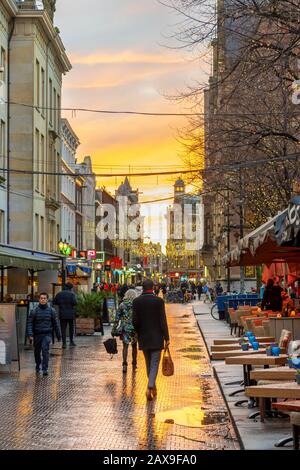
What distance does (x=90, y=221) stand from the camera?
95375mm

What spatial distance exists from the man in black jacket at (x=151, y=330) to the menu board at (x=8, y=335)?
5.19m

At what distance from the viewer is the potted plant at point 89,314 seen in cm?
3275

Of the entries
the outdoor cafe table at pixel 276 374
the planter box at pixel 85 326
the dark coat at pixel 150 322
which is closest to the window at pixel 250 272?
the planter box at pixel 85 326

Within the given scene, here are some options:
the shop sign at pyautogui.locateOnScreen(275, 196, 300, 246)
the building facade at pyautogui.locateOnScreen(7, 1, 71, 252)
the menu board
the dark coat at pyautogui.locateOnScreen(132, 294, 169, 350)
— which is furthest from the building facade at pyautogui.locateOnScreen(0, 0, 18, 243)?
the shop sign at pyautogui.locateOnScreen(275, 196, 300, 246)

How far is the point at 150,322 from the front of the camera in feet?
47.9

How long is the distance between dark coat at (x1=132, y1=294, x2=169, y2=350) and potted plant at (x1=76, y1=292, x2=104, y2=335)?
58.6 feet

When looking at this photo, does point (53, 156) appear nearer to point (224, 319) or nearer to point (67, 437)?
point (224, 319)

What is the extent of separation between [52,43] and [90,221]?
142ft

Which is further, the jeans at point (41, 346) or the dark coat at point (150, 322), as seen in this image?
the jeans at point (41, 346)

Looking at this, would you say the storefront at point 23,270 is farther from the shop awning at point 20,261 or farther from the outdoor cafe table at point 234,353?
the outdoor cafe table at point 234,353

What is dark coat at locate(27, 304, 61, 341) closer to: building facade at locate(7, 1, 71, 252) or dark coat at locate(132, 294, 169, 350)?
dark coat at locate(132, 294, 169, 350)

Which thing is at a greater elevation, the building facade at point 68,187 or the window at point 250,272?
the building facade at point 68,187

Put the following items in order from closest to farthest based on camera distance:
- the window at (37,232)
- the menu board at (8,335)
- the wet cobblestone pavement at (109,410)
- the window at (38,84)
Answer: the wet cobblestone pavement at (109,410), the menu board at (8,335), the window at (38,84), the window at (37,232)

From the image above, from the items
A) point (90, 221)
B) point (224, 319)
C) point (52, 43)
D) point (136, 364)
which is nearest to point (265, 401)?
point (136, 364)
